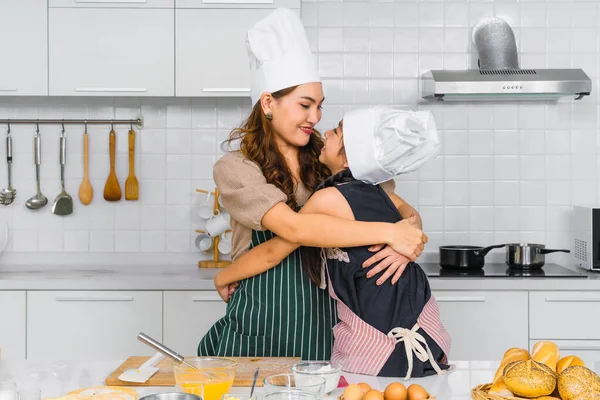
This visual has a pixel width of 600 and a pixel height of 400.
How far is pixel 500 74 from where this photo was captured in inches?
129

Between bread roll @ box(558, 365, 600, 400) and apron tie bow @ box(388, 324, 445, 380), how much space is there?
390mm

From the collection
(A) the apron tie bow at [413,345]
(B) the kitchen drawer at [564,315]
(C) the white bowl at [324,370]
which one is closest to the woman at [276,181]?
(A) the apron tie bow at [413,345]

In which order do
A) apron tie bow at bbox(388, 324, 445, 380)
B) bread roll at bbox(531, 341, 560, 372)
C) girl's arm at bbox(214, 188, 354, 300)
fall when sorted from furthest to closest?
girl's arm at bbox(214, 188, 354, 300) < apron tie bow at bbox(388, 324, 445, 380) < bread roll at bbox(531, 341, 560, 372)

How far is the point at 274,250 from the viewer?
191 cm

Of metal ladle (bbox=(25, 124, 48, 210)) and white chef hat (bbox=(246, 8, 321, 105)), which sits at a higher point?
white chef hat (bbox=(246, 8, 321, 105))

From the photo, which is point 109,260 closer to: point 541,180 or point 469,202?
point 469,202

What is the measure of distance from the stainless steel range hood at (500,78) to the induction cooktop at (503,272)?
0.78m

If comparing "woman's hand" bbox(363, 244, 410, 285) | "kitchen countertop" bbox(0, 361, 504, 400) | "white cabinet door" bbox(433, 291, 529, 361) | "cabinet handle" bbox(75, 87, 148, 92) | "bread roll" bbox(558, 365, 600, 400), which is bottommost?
"white cabinet door" bbox(433, 291, 529, 361)

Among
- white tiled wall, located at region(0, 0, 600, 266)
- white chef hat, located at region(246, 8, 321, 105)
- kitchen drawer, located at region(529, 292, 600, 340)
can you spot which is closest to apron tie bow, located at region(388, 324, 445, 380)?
white chef hat, located at region(246, 8, 321, 105)

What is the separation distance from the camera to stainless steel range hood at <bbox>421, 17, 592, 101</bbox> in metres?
3.24

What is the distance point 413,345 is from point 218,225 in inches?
76.2

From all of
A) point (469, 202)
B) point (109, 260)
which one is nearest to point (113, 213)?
point (109, 260)

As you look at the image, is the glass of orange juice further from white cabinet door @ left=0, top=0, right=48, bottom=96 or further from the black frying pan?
white cabinet door @ left=0, top=0, right=48, bottom=96

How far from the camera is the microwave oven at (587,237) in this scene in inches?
128
